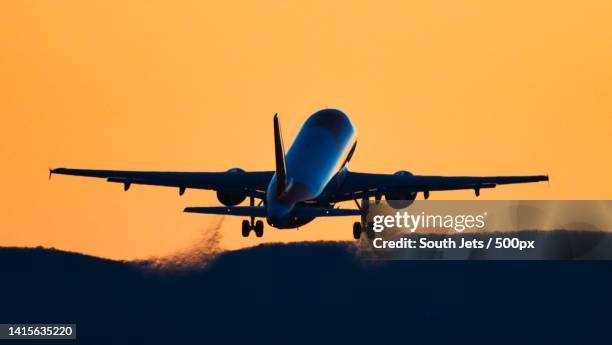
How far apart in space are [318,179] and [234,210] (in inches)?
420

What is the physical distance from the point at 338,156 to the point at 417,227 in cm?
3756

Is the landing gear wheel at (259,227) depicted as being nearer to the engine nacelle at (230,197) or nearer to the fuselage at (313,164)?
the fuselage at (313,164)

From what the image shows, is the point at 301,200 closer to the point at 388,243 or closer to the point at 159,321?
the point at 388,243

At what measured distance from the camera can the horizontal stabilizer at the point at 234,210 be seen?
3745 inches

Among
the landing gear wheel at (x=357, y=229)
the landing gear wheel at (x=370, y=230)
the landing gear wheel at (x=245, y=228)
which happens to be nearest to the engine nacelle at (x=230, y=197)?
the landing gear wheel at (x=245, y=228)

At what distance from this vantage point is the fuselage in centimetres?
10100

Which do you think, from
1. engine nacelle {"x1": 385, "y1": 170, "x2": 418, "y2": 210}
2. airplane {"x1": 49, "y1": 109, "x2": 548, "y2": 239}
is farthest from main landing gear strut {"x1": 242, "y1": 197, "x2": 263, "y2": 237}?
engine nacelle {"x1": 385, "y1": 170, "x2": 418, "y2": 210}

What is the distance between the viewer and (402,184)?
4547 inches

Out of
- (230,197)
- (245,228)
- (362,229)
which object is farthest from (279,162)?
→ (362,229)

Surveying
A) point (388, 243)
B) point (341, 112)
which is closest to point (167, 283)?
point (388, 243)

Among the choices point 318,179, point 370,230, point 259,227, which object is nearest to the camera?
point 318,179

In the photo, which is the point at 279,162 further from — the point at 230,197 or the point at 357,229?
the point at 357,229

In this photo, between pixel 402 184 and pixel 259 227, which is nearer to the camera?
pixel 259 227

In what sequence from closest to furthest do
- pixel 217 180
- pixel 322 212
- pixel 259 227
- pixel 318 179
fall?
pixel 322 212 → pixel 318 179 → pixel 259 227 → pixel 217 180
